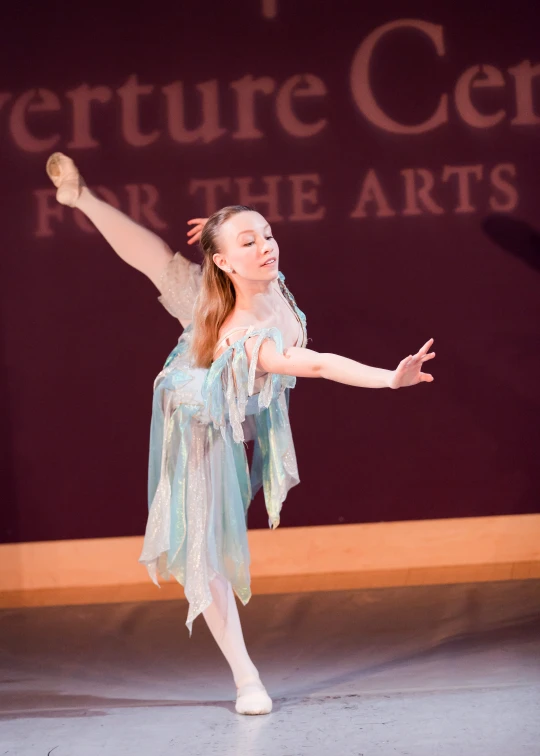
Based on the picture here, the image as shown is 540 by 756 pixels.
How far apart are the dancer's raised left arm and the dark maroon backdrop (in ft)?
5.79

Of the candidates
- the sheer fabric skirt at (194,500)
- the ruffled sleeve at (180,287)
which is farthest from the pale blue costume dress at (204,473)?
the ruffled sleeve at (180,287)

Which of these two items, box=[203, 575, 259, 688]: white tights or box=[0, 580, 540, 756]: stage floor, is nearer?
box=[0, 580, 540, 756]: stage floor

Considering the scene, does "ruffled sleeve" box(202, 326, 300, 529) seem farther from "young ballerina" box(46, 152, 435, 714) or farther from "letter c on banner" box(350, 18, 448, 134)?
"letter c on banner" box(350, 18, 448, 134)

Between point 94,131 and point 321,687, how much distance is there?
238 centimetres

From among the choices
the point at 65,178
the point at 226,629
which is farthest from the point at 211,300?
the point at 65,178

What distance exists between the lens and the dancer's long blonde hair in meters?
2.68

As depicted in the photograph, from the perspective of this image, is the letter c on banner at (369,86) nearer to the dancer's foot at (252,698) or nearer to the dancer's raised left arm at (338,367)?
the dancer's raised left arm at (338,367)

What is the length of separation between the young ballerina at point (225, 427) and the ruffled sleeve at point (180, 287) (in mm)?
369

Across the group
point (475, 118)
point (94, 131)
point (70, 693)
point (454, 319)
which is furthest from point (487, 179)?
point (70, 693)

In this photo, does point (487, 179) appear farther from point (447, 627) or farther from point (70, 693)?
point (70, 693)

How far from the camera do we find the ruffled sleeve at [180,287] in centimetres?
338

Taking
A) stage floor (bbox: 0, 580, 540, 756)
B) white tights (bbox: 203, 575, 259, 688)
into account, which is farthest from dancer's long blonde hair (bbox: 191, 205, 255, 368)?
stage floor (bbox: 0, 580, 540, 756)

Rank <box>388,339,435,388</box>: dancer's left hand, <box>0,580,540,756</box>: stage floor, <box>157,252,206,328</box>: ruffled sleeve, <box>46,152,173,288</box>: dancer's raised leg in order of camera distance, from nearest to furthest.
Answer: <box>388,339,435,388</box>: dancer's left hand < <box>0,580,540,756</box>: stage floor < <box>157,252,206,328</box>: ruffled sleeve < <box>46,152,173,288</box>: dancer's raised leg

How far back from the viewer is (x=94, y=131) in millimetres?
4164
